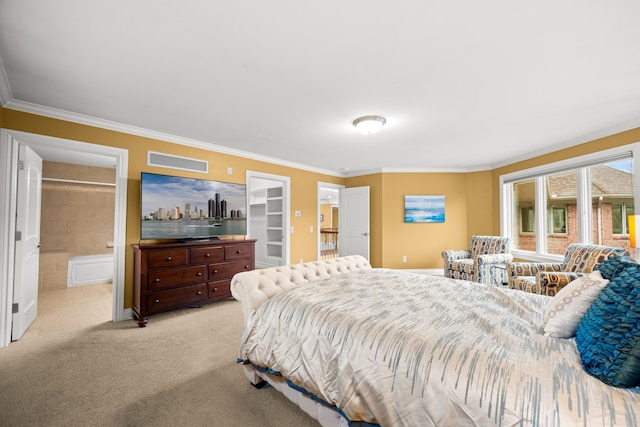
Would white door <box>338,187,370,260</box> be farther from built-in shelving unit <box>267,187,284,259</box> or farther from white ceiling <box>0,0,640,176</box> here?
white ceiling <box>0,0,640,176</box>

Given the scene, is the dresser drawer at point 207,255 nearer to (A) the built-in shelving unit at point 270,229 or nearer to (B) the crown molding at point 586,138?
(A) the built-in shelving unit at point 270,229

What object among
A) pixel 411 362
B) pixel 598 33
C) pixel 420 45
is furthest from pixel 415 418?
pixel 598 33

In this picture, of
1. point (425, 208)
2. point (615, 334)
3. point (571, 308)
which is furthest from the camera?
point (425, 208)

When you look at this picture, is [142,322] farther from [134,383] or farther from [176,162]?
[176,162]

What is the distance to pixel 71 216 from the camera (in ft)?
16.9

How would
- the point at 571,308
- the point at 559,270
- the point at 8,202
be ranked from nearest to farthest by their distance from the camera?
Result: the point at 571,308
the point at 8,202
the point at 559,270

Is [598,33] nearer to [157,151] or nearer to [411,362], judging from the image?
[411,362]

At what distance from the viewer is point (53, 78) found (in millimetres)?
2369

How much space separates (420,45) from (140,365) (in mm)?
3363

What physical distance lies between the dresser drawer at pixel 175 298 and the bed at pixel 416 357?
172cm

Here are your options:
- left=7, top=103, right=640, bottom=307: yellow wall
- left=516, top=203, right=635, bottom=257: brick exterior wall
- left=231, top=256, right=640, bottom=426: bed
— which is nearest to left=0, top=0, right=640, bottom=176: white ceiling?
left=516, top=203, right=635, bottom=257: brick exterior wall

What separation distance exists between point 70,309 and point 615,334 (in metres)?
5.36

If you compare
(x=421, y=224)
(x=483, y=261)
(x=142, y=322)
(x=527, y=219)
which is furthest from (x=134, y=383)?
(x=527, y=219)

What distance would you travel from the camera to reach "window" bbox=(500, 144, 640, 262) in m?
3.63
